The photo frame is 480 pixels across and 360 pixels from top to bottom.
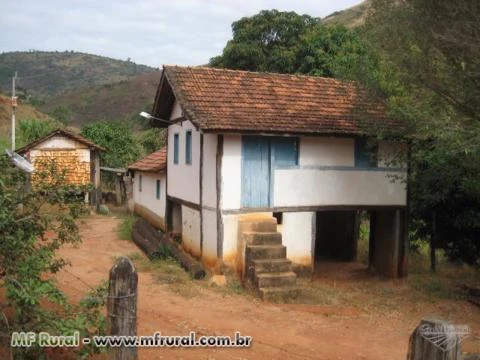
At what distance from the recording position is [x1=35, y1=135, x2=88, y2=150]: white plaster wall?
24087mm

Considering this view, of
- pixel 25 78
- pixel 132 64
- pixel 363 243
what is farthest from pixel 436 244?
pixel 132 64

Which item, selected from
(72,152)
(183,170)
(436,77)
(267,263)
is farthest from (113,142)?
(436,77)

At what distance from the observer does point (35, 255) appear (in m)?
5.94

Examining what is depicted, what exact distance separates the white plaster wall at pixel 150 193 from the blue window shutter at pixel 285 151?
280 inches

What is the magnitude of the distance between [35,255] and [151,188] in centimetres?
1592

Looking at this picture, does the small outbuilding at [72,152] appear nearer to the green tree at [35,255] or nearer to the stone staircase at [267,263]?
the stone staircase at [267,263]

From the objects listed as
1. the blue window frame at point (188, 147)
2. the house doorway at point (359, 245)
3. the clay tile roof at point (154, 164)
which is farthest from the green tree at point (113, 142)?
the blue window frame at point (188, 147)

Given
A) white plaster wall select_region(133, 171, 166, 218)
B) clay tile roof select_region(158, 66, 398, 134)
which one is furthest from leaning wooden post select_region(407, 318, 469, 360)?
white plaster wall select_region(133, 171, 166, 218)

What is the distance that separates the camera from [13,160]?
667cm

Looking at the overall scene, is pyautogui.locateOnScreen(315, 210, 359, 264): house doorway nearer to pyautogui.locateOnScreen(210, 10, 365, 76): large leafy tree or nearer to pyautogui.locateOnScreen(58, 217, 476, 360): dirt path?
pyautogui.locateOnScreen(58, 217, 476, 360): dirt path

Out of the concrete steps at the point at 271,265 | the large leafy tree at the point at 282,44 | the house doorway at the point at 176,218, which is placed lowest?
the concrete steps at the point at 271,265

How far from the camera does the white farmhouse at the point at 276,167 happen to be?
43.1 ft

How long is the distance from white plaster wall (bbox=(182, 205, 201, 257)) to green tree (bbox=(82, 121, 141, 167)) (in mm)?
17488

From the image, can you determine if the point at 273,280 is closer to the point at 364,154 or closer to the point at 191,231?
the point at 191,231
